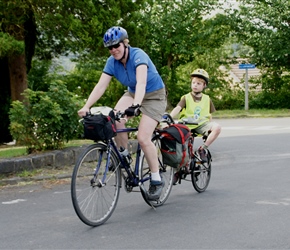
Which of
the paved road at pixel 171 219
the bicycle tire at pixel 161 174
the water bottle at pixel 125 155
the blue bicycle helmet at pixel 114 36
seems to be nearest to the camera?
the paved road at pixel 171 219

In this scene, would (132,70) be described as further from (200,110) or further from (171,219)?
(200,110)

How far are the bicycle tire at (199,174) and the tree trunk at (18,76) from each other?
9467 mm

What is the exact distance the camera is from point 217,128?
848 cm

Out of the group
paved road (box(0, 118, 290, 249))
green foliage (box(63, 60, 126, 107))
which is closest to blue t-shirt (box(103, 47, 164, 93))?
paved road (box(0, 118, 290, 249))

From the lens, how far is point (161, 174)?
7.55 metres

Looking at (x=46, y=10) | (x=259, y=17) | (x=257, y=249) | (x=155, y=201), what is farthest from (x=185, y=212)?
(x=259, y=17)

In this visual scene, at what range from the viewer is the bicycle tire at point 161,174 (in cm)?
704

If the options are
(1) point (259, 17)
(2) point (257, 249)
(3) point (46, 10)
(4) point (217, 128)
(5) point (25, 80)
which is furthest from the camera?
(1) point (259, 17)

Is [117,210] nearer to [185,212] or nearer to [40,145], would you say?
[185,212]

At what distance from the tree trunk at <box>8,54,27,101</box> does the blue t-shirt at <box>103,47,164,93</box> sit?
1051 cm

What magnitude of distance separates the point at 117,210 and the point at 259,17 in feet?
90.0

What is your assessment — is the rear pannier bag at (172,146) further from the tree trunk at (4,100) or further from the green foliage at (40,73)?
the green foliage at (40,73)

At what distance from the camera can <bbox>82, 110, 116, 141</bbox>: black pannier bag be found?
6.23 meters

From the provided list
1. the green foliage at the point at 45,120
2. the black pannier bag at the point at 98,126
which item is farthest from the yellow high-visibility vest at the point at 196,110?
the green foliage at the point at 45,120
